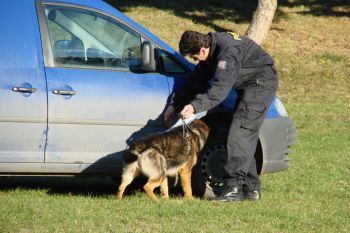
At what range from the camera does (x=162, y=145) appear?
7.27 meters

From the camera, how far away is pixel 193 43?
717cm

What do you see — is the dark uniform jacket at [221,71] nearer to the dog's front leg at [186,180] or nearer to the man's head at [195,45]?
the man's head at [195,45]

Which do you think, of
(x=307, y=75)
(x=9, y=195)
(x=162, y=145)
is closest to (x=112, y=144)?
(x=162, y=145)

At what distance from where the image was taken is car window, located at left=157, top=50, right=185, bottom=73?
7.71 m

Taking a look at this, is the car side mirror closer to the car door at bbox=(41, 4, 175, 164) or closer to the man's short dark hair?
the car door at bbox=(41, 4, 175, 164)

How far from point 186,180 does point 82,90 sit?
51.8 inches

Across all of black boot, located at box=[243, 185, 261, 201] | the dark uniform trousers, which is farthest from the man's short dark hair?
black boot, located at box=[243, 185, 261, 201]

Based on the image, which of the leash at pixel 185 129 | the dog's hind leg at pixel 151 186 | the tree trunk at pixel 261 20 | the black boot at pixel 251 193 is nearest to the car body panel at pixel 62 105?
the leash at pixel 185 129

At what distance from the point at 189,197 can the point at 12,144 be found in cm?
173

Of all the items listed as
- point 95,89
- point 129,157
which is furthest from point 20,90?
point 129,157

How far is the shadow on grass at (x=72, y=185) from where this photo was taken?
8188 millimetres

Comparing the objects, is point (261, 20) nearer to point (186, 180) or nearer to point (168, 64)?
point (168, 64)

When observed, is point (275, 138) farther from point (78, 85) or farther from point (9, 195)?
point (9, 195)

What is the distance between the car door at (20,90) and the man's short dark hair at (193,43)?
1287mm
